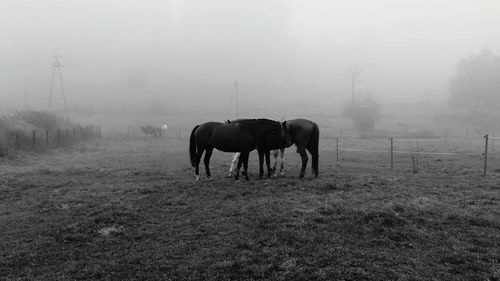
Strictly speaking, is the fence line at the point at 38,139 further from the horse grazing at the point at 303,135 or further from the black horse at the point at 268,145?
the horse grazing at the point at 303,135

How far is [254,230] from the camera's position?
7438mm

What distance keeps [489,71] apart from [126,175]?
2566 inches

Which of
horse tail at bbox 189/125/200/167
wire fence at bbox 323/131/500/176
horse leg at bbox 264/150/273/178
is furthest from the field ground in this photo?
wire fence at bbox 323/131/500/176

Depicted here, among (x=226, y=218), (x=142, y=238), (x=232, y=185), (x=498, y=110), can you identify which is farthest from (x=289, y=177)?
(x=498, y=110)

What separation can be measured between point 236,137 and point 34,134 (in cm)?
1584

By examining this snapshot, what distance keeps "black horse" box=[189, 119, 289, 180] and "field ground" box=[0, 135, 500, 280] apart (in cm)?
103

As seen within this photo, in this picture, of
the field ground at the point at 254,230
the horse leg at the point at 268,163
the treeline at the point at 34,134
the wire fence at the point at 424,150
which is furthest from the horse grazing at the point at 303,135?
the treeline at the point at 34,134

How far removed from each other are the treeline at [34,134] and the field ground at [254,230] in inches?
384

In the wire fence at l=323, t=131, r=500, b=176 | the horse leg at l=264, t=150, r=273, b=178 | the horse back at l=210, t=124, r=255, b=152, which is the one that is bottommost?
the wire fence at l=323, t=131, r=500, b=176

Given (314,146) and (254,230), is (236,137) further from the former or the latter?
(254,230)

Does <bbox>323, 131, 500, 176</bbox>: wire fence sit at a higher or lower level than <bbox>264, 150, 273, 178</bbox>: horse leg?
lower

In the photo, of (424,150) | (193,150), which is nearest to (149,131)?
(424,150)

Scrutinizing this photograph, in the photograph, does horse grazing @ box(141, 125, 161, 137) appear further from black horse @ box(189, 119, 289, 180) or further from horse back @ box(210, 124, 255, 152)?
horse back @ box(210, 124, 255, 152)

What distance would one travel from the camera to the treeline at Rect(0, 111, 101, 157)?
831 inches
